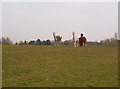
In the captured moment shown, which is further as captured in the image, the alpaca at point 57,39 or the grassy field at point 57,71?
the alpaca at point 57,39

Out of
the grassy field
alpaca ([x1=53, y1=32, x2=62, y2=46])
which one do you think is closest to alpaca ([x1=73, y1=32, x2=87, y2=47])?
alpaca ([x1=53, y1=32, x2=62, y2=46])

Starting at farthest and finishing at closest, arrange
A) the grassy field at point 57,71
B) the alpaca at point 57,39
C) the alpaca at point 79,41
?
the alpaca at point 57,39 < the alpaca at point 79,41 < the grassy field at point 57,71

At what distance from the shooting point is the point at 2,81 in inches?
534

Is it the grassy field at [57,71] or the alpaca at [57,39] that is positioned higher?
the alpaca at [57,39]

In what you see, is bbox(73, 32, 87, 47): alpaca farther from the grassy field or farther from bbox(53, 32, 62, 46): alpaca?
the grassy field

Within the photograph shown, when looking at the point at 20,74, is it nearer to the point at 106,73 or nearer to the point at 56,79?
the point at 56,79

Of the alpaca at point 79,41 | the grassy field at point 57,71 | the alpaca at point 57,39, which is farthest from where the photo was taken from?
the alpaca at point 57,39

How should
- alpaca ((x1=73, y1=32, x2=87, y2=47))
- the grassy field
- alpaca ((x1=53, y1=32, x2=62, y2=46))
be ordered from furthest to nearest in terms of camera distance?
alpaca ((x1=53, y1=32, x2=62, y2=46)) < alpaca ((x1=73, y1=32, x2=87, y2=47)) < the grassy field

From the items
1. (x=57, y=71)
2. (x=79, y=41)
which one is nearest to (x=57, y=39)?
(x=79, y=41)

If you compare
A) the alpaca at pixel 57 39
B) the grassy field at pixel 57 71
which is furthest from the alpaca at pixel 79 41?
the grassy field at pixel 57 71

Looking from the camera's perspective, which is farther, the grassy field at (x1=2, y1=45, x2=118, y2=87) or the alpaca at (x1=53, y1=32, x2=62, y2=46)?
the alpaca at (x1=53, y1=32, x2=62, y2=46)

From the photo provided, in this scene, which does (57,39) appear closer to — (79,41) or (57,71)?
(79,41)

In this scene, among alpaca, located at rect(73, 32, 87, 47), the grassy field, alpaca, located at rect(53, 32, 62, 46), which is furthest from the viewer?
alpaca, located at rect(53, 32, 62, 46)

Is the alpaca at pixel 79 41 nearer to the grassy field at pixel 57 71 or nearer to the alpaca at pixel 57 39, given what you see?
the alpaca at pixel 57 39
